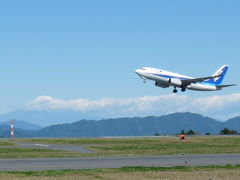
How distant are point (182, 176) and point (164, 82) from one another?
57.8 m

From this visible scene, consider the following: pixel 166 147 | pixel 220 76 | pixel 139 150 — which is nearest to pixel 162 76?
pixel 220 76

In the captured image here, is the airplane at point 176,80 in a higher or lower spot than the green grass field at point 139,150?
higher

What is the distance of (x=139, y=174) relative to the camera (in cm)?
3017

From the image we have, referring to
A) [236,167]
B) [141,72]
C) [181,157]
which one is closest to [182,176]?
[236,167]

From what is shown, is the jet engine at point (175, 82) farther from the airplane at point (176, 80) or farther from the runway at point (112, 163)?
the runway at point (112, 163)

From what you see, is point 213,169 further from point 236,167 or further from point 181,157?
point 181,157

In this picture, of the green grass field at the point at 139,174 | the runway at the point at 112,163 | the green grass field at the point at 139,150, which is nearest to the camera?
the green grass field at the point at 139,174

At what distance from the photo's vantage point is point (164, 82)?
8669cm

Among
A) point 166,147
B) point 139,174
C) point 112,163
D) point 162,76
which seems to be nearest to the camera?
point 139,174

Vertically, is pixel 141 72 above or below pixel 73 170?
above

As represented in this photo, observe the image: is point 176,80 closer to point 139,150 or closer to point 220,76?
point 220,76

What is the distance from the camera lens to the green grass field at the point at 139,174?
28750 mm

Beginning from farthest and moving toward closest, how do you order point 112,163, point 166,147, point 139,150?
point 166,147, point 139,150, point 112,163

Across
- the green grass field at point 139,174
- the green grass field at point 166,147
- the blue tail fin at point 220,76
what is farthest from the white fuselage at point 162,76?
the green grass field at point 139,174
